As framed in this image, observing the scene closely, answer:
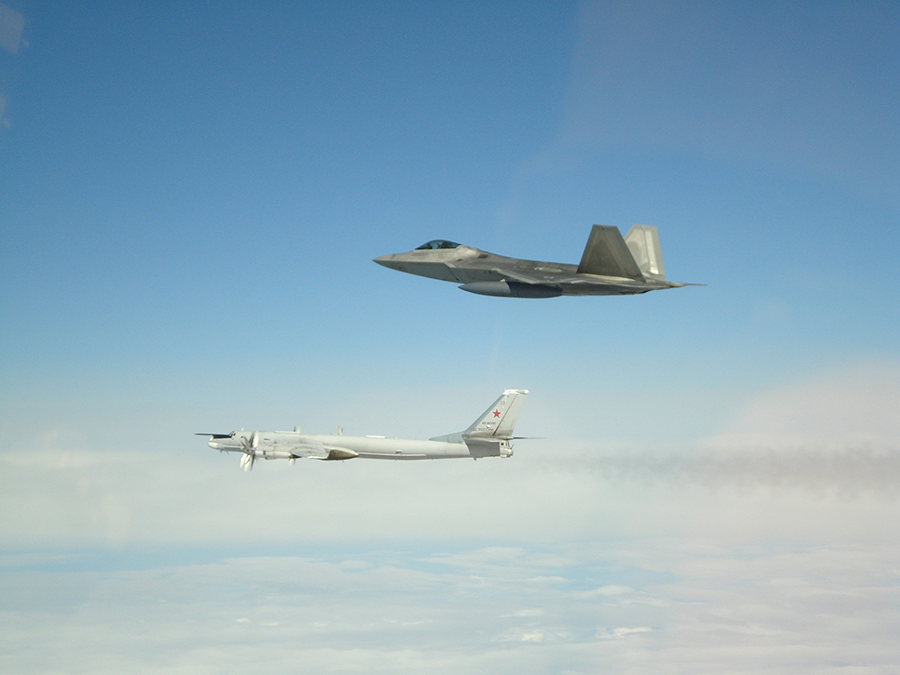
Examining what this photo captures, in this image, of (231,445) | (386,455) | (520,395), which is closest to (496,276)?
(520,395)

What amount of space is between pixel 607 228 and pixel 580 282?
305cm

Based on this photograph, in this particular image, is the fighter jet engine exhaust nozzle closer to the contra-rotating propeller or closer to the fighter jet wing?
the fighter jet wing

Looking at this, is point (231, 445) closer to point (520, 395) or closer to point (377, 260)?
point (377, 260)

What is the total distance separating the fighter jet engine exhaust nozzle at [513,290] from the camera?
3738cm

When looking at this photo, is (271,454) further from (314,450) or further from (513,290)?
(513,290)

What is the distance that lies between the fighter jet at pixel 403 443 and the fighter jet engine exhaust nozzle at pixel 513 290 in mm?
10788

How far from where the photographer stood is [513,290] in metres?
37.9

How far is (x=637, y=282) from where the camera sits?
36.8 metres

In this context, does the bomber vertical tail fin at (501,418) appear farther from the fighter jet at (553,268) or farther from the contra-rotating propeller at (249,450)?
the contra-rotating propeller at (249,450)

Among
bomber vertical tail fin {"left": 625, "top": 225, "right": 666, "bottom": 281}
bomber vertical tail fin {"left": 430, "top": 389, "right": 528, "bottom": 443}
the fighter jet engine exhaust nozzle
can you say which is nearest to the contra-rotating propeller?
bomber vertical tail fin {"left": 430, "top": 389, "right": 528, "bottom": 443}

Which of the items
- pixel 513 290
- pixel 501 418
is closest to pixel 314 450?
pixel 501 418

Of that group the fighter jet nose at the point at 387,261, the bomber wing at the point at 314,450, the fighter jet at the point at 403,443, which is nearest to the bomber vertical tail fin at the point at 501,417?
the fighter jet at the point at 403,443

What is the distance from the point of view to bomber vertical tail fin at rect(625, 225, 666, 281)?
1608 inches

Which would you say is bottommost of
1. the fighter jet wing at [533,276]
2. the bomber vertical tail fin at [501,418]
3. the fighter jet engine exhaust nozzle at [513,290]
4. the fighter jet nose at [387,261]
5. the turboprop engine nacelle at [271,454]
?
the turboprop engine nacelle at [271,454]
